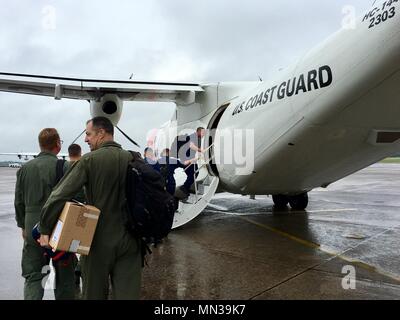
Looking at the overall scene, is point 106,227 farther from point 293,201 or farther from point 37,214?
point 293,201

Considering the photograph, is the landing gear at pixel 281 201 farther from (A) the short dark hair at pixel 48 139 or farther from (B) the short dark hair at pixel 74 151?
(A) the short dark hair at pixel 48 139

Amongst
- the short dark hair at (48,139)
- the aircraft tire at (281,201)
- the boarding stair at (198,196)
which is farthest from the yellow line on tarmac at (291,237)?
the short dark hair at (48,139)

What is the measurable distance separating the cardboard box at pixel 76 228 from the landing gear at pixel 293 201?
29.0ft

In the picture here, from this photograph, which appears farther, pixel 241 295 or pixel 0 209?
pixel 0 209

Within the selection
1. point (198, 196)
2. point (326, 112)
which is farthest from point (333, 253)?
point (198, 196)

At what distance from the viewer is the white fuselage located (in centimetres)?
469

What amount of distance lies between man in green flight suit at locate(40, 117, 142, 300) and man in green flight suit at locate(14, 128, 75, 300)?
2.47ft

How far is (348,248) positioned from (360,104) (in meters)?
2.80

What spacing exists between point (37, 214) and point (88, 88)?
617 centimetres

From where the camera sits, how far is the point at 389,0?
4.46 meters

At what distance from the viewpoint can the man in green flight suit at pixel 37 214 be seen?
359cm
